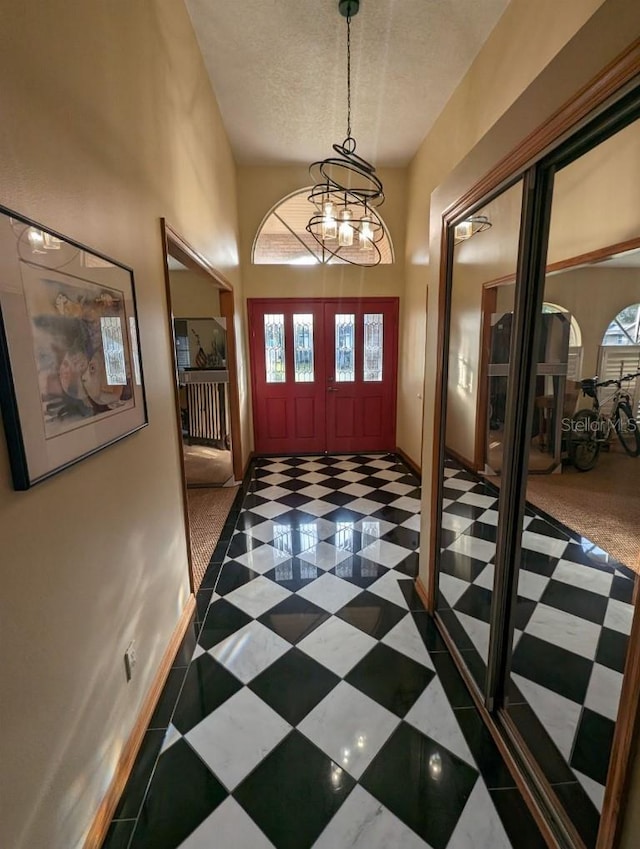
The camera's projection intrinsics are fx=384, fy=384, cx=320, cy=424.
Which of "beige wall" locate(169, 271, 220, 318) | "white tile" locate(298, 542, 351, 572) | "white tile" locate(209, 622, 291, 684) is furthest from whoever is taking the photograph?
"beige wall" locate(169, 271, 220, 318)

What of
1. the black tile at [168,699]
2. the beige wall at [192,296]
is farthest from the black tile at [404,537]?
the beige wall at [192,296]

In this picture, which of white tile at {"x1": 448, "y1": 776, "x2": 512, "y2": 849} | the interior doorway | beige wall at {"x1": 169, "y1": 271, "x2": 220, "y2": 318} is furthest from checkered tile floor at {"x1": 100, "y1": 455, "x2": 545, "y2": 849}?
beige wall at {"x1": 169, "y1": 271, "x2": 220, "y2": 318}

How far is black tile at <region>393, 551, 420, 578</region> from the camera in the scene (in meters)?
2.66

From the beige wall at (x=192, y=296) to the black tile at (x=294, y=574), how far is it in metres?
3.34

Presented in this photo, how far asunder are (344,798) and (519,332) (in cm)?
175

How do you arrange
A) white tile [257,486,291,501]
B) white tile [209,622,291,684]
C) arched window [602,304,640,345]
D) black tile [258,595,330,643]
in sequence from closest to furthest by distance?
arched window [602,304,640,345] < white tile [209,622,291,684] < black tile [258,595,330,643] < white tile [257,486,291,501]

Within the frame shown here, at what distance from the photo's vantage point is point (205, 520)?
353 centimetres

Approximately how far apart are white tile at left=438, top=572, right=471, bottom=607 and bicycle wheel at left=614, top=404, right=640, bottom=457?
3.79 ft

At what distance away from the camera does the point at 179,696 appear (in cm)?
176

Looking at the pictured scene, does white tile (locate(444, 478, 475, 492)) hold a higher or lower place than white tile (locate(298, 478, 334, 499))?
higher

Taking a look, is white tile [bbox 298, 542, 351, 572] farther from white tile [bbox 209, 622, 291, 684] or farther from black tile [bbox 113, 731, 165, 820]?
black tile [bbox 113, 731, 165, 820]

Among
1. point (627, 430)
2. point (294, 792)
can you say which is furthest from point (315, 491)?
point (627, 430)

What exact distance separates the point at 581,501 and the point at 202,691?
1853 mm

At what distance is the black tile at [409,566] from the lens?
2660 mm
